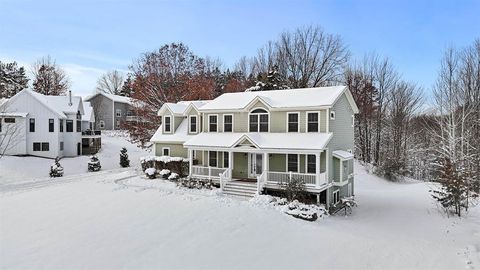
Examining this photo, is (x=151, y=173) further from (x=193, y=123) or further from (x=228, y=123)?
(x=228, y=123)

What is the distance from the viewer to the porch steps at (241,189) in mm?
18295

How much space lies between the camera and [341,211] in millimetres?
19516

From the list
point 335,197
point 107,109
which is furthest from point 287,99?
point 107,109

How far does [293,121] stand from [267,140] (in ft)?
6.59

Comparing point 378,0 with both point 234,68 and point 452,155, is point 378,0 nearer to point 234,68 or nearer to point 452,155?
point 452,155

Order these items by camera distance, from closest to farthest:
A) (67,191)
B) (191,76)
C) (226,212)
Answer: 1. (226,212)
2. (67,191)
3. (191,76)

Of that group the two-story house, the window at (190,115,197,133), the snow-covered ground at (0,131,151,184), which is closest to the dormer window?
the two-story house

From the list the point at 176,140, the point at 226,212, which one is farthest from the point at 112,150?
the point at 226,212

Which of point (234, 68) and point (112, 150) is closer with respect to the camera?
point (112, 150)

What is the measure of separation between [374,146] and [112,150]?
113 ft

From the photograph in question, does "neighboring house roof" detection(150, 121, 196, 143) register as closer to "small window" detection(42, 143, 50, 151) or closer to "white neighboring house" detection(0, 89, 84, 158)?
"white neighboring house" detection(0, 89, 84, 158)

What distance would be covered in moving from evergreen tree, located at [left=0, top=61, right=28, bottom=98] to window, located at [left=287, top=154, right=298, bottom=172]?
4947cm

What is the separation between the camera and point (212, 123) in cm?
2253

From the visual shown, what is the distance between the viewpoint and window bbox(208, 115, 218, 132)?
73.5ft
